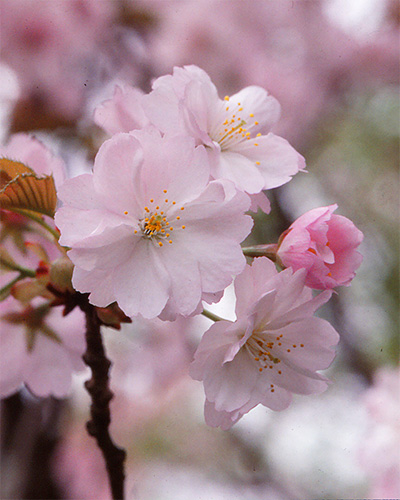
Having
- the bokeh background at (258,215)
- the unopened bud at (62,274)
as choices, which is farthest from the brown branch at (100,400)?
the bokeh background at (258,215)

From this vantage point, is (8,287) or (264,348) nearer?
(264,348)

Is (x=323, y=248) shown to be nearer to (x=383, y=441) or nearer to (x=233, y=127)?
(x=233, y=127)

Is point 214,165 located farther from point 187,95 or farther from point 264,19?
point 264,19

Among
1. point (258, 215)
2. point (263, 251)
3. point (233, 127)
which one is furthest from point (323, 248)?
point (258, 215)

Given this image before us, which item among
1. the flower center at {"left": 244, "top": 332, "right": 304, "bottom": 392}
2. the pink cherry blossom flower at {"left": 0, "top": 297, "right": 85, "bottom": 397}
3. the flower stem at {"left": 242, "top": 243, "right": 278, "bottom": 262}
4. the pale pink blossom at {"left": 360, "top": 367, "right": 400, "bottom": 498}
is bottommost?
the pale pink blossom at {"left": 360, "top": 367, "right": 400, "bottom": 498}

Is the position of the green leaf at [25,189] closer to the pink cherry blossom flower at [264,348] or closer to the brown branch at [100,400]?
the brown branch at [100,400]

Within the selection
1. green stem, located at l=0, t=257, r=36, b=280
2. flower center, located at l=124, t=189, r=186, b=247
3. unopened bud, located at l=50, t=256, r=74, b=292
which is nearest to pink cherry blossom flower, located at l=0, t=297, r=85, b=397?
green stem, located at l=0, t=257, r=36, b=280

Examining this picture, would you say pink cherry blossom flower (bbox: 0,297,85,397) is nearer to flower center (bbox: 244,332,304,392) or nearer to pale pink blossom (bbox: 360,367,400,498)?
flower center (bbox: 244,332,304,392)
